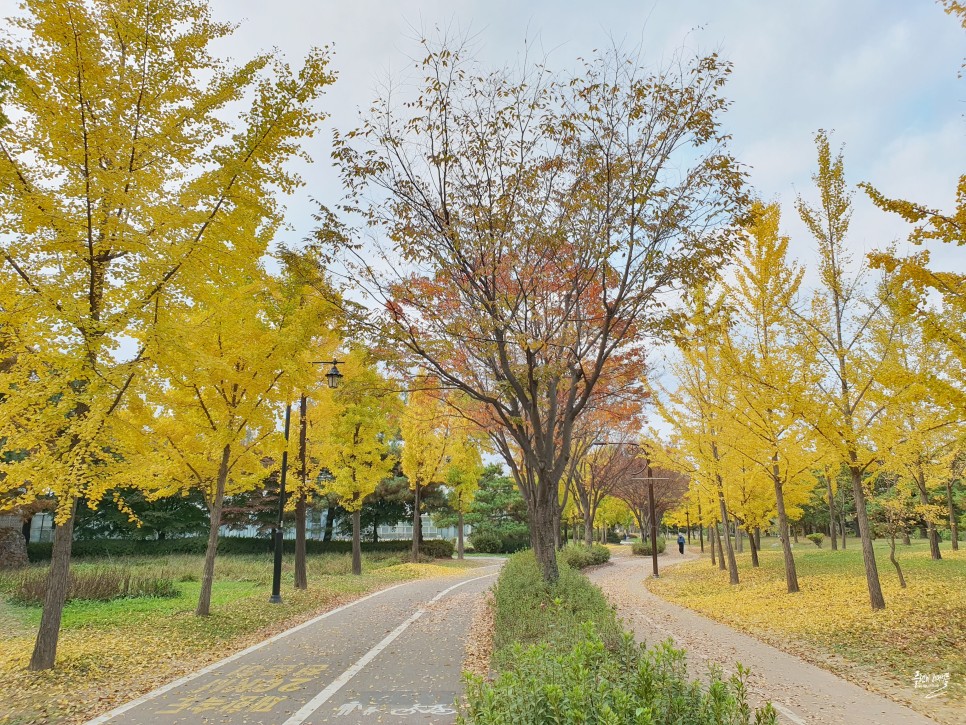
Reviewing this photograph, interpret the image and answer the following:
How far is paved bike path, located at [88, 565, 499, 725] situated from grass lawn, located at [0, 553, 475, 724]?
1.64 ft

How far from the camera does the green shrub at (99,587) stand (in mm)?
12312

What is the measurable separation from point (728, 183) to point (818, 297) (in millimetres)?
5136

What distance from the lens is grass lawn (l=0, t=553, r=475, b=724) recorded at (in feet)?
19.7

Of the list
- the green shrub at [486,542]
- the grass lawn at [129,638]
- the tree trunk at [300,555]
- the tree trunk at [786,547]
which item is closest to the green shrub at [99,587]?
the grass lawn at [129,638]

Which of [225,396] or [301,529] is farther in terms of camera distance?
[301,529]

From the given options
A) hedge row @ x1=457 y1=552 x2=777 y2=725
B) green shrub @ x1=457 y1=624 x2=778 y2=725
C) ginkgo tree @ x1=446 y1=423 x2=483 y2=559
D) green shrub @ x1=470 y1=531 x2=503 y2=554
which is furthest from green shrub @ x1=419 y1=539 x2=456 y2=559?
green shrub @ x1=457 y1=624 x2=778 y2=725

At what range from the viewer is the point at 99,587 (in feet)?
42.7

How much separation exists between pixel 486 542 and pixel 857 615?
30.4 metres

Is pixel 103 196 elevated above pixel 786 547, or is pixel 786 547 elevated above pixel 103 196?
pixel 103 196

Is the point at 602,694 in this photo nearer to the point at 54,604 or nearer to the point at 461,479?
the point at 54,604

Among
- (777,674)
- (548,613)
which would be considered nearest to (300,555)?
(548,613)

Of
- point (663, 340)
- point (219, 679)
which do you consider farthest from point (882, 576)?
point (219, 679)

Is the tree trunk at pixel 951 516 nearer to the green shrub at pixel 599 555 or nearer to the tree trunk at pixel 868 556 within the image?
the tree trunk at pixel 868 556

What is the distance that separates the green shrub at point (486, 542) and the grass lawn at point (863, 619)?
2180 cm
